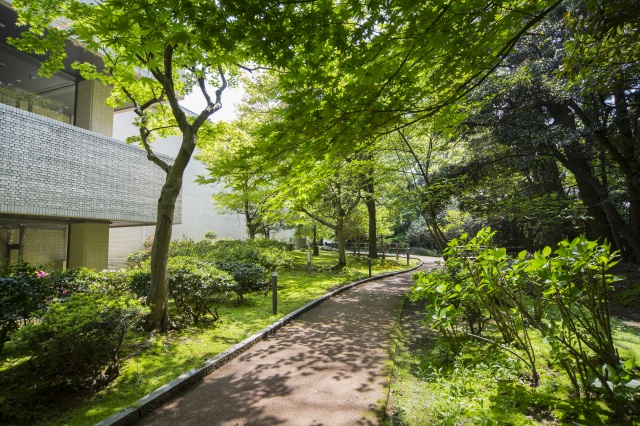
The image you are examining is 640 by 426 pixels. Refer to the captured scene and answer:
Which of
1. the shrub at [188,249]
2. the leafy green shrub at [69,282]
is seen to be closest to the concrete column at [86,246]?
the shrub at [188,249]

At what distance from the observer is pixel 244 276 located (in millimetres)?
10172

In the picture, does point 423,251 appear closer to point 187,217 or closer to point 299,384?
point 187,217

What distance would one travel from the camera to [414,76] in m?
3.72

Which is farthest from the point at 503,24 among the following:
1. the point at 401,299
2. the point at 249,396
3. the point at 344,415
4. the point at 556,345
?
the point at 401,299

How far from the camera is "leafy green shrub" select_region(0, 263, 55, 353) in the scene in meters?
4.94

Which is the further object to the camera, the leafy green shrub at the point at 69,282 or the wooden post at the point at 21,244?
the wooden post at the point at 21,244

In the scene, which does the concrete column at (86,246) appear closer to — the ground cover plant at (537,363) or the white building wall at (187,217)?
the white building wall at (187,217)

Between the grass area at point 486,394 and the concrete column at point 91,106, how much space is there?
47.9 ft

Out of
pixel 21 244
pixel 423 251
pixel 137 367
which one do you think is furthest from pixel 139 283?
pixel 423 251

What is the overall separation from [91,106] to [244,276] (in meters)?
9.84

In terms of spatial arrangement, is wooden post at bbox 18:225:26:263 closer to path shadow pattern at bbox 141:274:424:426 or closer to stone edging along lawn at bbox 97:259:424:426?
stone edging along lawn at bbox 97:259:424:426

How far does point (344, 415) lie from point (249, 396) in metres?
1.35

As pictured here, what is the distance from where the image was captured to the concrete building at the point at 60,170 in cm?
904

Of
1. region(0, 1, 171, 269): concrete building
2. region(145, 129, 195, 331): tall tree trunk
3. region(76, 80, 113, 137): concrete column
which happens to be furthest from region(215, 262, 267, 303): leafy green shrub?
region(76, 80, 113, 137): concrete column
